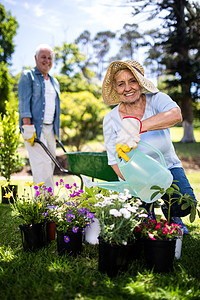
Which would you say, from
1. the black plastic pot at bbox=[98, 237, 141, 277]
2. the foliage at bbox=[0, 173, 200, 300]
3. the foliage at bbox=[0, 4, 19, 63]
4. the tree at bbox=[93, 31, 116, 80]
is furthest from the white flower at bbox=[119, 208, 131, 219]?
the tree at bbox=[93, 31, 116, 80]

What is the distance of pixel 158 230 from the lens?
1523mm

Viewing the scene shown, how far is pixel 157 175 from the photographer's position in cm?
148

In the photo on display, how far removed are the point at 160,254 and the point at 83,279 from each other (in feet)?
1.38

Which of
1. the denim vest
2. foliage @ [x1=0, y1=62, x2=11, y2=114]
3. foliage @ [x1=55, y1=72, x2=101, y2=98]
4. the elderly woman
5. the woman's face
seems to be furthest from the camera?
foliage @ [x1=55, y1=72, x2=101, y2=98]

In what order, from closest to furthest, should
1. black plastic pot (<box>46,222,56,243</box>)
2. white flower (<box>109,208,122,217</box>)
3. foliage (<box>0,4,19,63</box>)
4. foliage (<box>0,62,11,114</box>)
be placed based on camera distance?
white flower (<box>109,208,122,217</box>) < black plastic pot (<box>46,222,56,243</box>) < foliage (<box>0,62,11,114</box>) < foliage (<box>0,4,19,63</box>)

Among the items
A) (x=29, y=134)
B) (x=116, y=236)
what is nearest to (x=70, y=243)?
(x=116, y=236)

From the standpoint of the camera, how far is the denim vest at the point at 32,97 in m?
2.80

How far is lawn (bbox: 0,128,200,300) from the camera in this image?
1.26 metres

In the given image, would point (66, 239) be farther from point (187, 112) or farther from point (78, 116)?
point (187, 112)

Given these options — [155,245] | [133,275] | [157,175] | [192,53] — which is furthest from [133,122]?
[192,53]

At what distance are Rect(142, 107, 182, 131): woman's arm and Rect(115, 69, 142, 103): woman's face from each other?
279 mm

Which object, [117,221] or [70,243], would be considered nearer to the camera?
[117,221]

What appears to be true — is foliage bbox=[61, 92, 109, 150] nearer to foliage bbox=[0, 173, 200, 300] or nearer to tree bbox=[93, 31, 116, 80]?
foliage bbox=[0, 173, 200, 300]

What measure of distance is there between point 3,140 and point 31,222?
2.14 m
